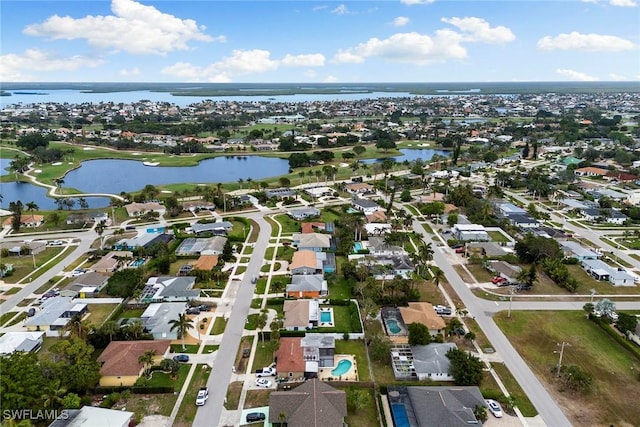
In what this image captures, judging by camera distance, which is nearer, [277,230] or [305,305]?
[305,305]

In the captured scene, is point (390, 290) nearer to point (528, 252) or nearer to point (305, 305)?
point (305, 305)

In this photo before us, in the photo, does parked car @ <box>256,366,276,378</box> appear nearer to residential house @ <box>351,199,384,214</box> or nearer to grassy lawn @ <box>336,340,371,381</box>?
grassy lawn @ <box>336,340,371,381</box>

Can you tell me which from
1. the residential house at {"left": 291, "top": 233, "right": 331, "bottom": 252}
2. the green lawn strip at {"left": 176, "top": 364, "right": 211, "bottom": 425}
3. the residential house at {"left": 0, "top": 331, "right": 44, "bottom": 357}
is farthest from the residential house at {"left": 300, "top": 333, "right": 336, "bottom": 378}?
the residential house at {"left": 0, "top": 331, "right": 44, "bottom": 357}

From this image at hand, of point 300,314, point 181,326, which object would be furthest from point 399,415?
point 181,326

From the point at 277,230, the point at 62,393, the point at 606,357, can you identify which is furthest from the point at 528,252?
the point at 62,393

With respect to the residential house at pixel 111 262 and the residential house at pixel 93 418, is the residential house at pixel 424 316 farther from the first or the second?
the residential house at pixel 111 262

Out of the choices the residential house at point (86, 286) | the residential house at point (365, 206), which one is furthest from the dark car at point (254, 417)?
the residential house at point (365, 206)

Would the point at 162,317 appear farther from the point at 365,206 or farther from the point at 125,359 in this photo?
the point at 365,206
